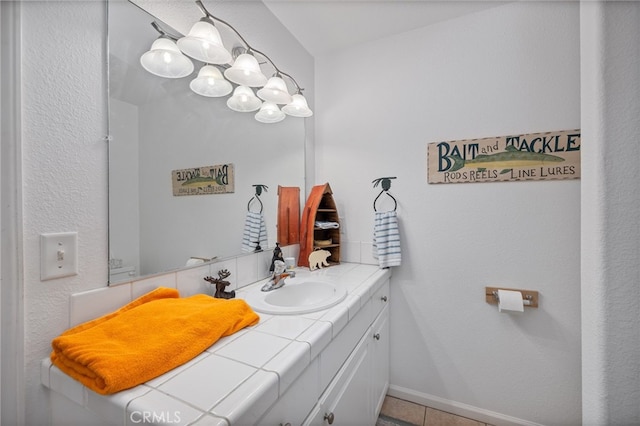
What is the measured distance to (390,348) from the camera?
167 centimetres

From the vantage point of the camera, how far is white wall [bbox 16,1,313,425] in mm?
626

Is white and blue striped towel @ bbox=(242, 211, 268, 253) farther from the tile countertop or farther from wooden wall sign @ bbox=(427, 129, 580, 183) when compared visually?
wooden wall sign @ bbox=(427, 129, 580, 183)

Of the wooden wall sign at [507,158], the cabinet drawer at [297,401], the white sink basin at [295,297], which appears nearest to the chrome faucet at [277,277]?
the white sink basin at [295,297]

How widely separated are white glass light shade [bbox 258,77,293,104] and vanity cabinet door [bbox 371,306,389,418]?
4.22 feet

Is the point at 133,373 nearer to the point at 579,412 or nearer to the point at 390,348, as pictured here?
the point at 390,348

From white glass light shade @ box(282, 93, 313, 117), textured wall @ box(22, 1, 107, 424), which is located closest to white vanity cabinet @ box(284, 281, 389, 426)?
textured wall @ box(22, 1, 107, 424)

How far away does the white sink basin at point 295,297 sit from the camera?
93cm

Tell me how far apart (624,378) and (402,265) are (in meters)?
1.02

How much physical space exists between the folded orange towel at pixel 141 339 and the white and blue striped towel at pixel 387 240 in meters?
0.96

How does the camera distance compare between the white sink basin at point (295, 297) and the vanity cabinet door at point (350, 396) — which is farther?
the white sink basin at point (295, 297)

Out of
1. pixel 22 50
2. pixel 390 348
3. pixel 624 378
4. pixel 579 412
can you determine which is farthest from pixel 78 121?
pixel 579 412

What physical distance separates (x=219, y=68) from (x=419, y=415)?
2.15 metres

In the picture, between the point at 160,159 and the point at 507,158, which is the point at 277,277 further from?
the point at 507,158

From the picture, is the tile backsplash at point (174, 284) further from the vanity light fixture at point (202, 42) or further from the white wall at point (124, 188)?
the vanity light fixture at point (202, 42)
